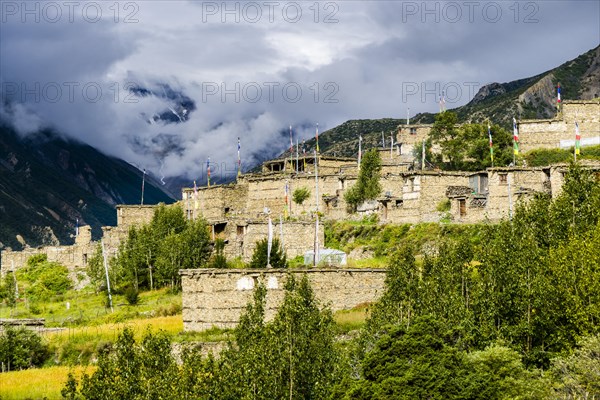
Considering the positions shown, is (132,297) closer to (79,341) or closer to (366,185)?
(79,341)

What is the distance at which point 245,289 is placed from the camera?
163ft

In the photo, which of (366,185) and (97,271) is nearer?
(366,185)

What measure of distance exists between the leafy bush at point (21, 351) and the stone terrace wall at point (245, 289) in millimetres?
9730

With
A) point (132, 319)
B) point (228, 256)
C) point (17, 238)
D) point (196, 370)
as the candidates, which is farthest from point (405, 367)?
point (17, 238)

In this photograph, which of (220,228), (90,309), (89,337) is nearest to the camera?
(89,337)

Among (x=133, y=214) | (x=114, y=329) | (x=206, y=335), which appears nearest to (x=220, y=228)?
(x=133, y=214)

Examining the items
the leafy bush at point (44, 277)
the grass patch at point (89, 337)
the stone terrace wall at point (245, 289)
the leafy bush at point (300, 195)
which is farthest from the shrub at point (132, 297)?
the stone terrace wall at point (245, 289)

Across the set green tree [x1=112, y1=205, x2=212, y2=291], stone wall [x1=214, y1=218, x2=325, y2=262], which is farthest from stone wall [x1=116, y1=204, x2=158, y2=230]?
stone wall [x1=214, y1=218, x2=325, y2=262]

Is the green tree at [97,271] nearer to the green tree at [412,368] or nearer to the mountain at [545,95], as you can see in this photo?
the green tree at [412,368]

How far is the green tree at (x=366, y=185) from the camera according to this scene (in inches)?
2768

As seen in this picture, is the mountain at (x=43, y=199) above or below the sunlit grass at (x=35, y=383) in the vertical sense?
above

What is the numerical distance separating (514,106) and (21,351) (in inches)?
3558

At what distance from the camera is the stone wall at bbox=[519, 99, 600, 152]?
72500 mm

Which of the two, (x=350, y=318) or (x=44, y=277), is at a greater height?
(x=44, y=277)
